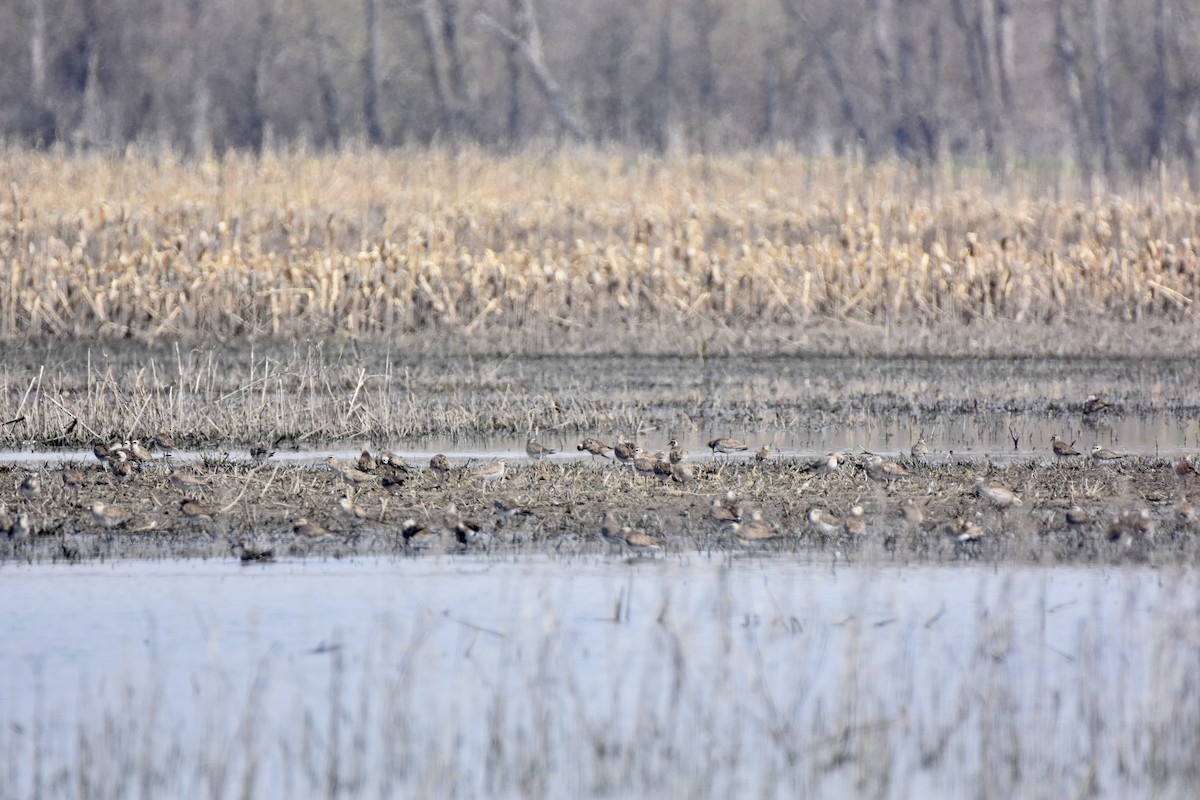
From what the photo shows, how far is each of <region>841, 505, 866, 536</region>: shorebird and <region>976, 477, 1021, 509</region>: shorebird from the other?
87 centimetres

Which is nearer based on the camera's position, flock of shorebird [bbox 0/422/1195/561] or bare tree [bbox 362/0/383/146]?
flock of shorebird [bbox 0/422/1195/561]

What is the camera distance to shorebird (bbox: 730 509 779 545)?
29.6ft

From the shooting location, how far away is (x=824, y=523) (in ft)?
29.7

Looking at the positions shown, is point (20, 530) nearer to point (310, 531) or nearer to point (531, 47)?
point (310, 531)

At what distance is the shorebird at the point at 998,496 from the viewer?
9.70 metres

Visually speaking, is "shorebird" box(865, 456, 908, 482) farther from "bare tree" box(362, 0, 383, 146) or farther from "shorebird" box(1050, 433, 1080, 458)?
"bare tree" box(362, 0, 383, 146)

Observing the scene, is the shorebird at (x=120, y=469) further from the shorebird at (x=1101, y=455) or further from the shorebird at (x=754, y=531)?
the shorebird at (x=1101, y=455)

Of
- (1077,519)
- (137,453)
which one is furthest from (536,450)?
(1077,519)

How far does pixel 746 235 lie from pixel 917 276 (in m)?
3.42

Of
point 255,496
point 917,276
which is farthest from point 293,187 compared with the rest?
point 255,496

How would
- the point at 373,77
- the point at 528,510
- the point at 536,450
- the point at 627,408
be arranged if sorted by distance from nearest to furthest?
the point at 528,510 → the point at 536,450 → the point at 627,408 → the point at 373,77

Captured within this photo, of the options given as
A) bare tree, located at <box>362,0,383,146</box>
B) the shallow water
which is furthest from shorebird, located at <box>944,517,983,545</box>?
bare tree, located at <box>362,0,383,146</box>

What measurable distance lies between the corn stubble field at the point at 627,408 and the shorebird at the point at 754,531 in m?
0.11

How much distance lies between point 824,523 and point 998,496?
1.23 meters
